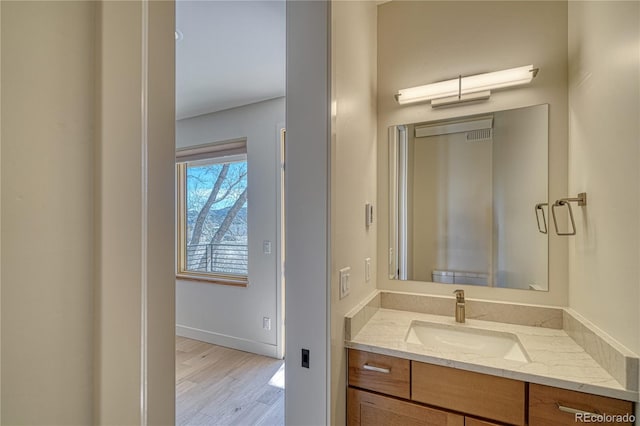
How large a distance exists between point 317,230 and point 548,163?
4.24 feet

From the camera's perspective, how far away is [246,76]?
246 centimetres

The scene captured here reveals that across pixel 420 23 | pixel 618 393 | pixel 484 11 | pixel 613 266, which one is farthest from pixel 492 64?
pixel 618 393

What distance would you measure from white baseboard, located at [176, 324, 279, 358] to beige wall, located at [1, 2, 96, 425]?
2.82 metres

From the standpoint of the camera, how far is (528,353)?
122cm

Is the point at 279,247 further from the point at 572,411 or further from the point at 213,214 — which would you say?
the point at 572,411

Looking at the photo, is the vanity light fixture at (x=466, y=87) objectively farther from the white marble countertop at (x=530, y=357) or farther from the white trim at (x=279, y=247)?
the white trim at (x=279, y=247)

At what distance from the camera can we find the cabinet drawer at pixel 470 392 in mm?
1085

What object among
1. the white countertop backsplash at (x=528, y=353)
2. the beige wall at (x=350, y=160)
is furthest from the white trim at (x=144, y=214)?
the white countertop backsplash at (x=528, y=353)

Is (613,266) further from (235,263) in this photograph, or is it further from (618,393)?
(235,263)

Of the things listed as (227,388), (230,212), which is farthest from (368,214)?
(230,212)

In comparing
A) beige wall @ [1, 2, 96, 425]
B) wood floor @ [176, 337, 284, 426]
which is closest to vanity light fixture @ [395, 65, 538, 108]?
beige wall @ [1, 2, 96, 425]

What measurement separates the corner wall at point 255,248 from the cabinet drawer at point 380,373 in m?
1.64

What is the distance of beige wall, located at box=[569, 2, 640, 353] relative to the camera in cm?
95

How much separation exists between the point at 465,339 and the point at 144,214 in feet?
5.29
